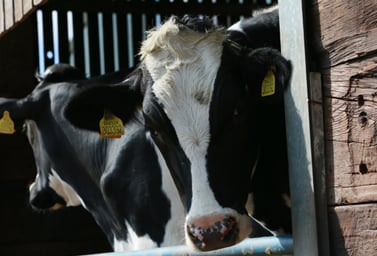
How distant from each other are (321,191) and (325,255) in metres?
0.21

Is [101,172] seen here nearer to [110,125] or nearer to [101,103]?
[110,125]

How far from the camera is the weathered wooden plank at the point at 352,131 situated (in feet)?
9.72

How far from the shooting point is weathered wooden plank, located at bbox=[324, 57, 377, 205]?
2963mm

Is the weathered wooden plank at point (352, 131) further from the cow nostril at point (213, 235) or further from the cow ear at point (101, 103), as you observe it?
the cow ear at point (101, 103)

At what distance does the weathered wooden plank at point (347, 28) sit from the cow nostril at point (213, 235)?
2.56 ft

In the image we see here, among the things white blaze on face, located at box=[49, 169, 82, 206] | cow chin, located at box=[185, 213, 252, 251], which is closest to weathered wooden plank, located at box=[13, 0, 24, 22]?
white blaze on face, located at box=[49, 169, 82, 206]

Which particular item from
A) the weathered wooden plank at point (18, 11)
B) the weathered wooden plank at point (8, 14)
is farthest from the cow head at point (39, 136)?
the weathered wooden plank at point (18, 11)

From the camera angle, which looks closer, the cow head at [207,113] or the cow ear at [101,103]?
the cow head at [207,113]

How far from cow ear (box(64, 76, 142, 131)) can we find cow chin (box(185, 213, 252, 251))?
3.80 feet

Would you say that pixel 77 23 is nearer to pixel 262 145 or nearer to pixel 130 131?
pixel 130 131

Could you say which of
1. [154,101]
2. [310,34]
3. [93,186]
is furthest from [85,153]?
[310,34]

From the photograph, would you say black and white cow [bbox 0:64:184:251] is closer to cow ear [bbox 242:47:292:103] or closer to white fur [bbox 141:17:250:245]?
white fur [bbox 141:17:250:245]

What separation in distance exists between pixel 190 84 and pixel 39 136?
2.81 meters

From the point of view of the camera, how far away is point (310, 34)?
3.24 m
